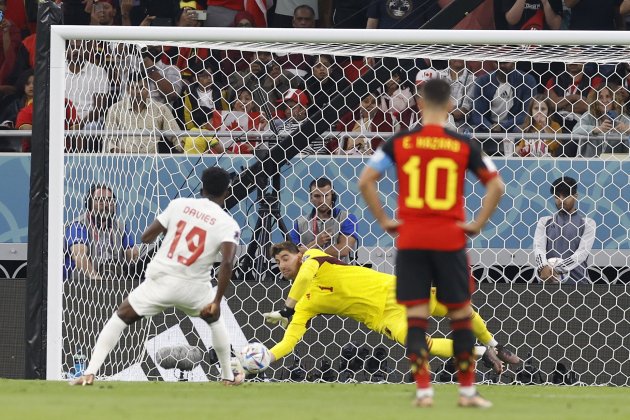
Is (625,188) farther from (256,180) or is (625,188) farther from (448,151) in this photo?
(448,151)

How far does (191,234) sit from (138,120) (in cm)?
303

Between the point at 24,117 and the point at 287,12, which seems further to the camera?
the point at 287,12

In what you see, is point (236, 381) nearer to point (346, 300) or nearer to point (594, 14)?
point (346, 300)

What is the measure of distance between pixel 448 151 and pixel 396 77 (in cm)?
557

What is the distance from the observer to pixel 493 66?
490 inches

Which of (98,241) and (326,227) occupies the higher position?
(326,227)

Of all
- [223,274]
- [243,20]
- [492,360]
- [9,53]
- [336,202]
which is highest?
[243,20]

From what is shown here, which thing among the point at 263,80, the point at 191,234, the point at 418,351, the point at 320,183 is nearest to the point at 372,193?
the point at 418,351

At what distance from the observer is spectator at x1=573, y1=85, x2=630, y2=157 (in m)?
11.6

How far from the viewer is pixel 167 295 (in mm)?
8875

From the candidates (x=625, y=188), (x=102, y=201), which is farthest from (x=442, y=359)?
(x=102, y=201)

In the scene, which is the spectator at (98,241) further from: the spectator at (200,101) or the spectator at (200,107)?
the spectator at (200,101)

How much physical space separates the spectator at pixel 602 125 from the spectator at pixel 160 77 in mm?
3588

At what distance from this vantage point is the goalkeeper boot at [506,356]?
10.5 m
